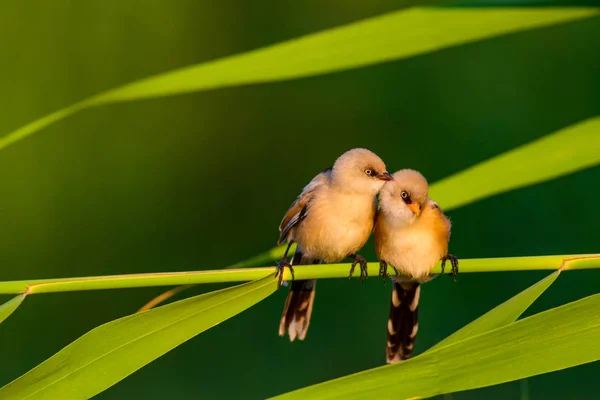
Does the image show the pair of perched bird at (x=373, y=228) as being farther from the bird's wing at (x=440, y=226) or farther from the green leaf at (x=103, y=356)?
the green leaf at (x=103, y=356)

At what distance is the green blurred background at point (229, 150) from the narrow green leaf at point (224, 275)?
392cm

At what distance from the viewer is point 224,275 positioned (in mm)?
1190

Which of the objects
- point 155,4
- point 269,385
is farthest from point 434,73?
point 269,385

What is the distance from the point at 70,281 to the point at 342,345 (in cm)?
414

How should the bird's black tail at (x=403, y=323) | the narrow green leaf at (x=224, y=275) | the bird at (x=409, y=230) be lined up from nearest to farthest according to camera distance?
the narrow green leaf at (x=224, y=275), the bird at (x=409, y=230), the bird's black tail at (x=403, y=323)

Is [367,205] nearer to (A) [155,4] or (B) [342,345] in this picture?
(B) [342,345]

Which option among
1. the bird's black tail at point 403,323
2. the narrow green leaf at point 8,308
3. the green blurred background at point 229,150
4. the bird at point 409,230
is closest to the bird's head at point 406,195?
the bird at point 409,230

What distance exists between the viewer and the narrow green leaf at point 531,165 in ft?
4.83

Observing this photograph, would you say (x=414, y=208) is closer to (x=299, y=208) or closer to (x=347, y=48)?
(x=299, y=208)

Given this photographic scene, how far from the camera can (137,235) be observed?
607cm

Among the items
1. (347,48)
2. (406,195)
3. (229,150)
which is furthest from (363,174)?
(229,150)

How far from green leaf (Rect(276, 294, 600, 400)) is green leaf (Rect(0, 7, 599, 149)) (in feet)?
2.00

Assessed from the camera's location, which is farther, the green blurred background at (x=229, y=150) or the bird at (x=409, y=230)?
the green blurred background at (x=229, y=150)

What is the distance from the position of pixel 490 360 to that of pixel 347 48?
689 millimetres
